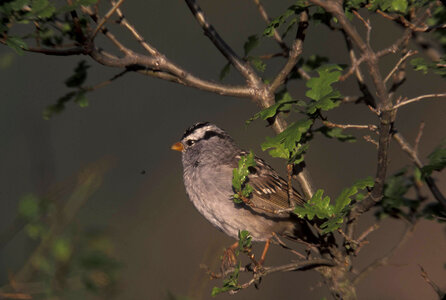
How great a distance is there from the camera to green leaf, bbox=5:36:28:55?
2.74 metres

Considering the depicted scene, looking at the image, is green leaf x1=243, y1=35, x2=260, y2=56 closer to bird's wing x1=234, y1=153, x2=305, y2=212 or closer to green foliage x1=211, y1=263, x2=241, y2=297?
bird's wing x1=234, y1=153, x2=305, y2=212

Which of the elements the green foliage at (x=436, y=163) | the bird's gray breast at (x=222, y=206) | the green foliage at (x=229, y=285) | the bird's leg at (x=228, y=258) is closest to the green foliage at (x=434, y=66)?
the green foliage at (x=436, y=163)

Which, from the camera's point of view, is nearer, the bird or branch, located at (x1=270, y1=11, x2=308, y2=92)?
branch, located at (x1=270, y1=11, x2=308, y2=92)

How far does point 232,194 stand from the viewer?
14.0 ft

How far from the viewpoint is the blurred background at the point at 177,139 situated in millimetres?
7047

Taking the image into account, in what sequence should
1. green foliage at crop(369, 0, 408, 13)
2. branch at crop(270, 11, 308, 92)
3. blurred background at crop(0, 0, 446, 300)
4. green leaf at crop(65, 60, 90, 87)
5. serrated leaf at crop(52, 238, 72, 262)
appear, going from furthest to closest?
blurred background at crop(0, 0, 446, 300)
green leaf at crop(65, 60, 90, 87)
branch at crop(270, 11, 308, 92)
serrated leaf at crop(52, 238, 72, 262)
green foliage at crop(369, 0, 408, 13)

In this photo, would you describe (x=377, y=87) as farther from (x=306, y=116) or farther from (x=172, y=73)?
(x=172, y=73)

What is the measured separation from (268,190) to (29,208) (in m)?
2.03

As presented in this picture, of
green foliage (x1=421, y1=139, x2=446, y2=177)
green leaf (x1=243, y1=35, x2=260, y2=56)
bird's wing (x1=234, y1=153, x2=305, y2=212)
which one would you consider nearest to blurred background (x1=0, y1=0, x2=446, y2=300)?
bird's wing (x1=234, y1=153, x2=305, y2=212)

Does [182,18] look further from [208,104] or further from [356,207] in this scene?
[356,207]

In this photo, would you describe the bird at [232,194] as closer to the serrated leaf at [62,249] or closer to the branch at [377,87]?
the serrated leaf at [62,249]

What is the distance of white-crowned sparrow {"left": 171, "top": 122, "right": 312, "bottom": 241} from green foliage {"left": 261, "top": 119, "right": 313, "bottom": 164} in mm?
1321

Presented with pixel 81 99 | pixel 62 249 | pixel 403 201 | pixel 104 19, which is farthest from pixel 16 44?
pixel 403 201

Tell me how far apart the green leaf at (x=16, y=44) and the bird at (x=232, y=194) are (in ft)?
6.99
